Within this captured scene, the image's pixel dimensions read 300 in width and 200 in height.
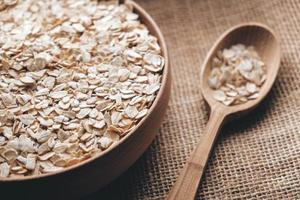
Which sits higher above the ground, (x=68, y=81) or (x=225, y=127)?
(x=68, y=81)

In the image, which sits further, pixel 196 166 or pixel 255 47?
pixel 255 47

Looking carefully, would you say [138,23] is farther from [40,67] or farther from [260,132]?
[260,132]

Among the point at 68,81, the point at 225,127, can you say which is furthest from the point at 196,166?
the point at 68,81

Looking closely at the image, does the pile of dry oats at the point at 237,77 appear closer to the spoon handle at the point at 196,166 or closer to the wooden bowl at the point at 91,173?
the spoon handle at the point at 196,166

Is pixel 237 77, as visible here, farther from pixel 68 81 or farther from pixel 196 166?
pixel 68 81

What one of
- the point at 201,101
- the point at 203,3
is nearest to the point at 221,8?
the point at 203,3

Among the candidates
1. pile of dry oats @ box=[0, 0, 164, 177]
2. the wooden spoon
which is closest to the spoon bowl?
the wooden spoon

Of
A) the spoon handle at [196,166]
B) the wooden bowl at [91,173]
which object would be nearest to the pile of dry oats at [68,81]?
the wooden bowl at [91,173]
